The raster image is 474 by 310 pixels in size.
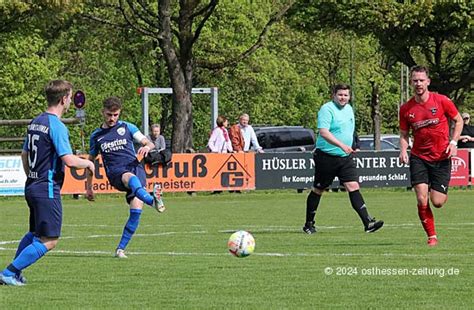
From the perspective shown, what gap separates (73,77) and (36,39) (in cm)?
1190

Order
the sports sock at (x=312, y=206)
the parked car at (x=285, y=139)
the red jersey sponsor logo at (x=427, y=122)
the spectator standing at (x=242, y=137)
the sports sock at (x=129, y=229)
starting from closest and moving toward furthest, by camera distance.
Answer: the sports sock at (x=129, y=229)
the red jersey sponsor logo at (x=427, y=122)
the sports sock at (x=312, y=206)
the spectator standing at (x=242, y=137)
the parked car at (x=285, y=139)

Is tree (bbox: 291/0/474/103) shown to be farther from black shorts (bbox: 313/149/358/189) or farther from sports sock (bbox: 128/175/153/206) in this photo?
sports sock (bbox: 128/175/153/206)

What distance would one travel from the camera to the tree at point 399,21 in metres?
40.5

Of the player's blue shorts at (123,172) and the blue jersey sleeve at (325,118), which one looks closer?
the player's blue shorts at (123,172)

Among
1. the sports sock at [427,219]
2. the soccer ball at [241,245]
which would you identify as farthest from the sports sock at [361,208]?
the soccer ball at [241,245]

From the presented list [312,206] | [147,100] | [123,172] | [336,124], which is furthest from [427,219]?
[147,100]

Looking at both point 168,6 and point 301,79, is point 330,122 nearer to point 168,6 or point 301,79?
point 168,6

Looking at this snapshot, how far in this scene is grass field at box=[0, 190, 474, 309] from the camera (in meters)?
9.87

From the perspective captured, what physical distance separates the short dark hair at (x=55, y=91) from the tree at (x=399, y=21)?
30285 mm

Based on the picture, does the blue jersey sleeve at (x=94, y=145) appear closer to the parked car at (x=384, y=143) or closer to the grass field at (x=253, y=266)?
the grass field at (x=253, y=266)

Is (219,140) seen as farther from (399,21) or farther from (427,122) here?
(427,122)

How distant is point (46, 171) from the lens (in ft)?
35.7

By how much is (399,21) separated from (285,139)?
19.0 ft

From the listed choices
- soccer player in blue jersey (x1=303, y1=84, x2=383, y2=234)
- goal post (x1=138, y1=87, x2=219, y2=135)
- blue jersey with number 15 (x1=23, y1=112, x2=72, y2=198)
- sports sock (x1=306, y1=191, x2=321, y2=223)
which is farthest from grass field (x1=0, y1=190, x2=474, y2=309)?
goal post (x1=138, y1=87, x2=219, y2=135)
